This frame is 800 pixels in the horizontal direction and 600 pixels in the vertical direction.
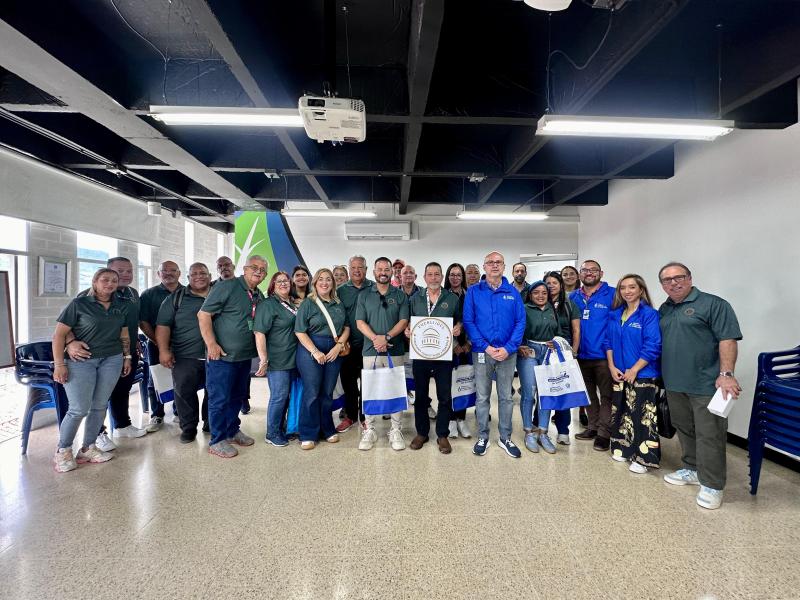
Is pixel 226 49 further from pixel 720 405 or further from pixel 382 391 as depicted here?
pixel 720 405

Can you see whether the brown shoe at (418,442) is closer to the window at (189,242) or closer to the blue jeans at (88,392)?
the blue jeans at (88,392)

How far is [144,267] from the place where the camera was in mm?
6508

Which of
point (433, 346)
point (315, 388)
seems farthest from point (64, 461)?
point (433, 346)

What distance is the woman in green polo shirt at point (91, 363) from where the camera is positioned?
2850 millimetres

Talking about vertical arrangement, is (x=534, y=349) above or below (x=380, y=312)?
below

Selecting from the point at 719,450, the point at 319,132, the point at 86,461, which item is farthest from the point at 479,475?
the point at 86,461

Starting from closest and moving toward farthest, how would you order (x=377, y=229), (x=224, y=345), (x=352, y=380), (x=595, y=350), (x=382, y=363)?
(x=224, y=345), (x=382, y=363), (x=595, y=350), (x=352, y=380), (x=377, y=229)

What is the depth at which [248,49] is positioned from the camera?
8.28 ft

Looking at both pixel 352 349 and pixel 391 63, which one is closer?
pixel 391 63

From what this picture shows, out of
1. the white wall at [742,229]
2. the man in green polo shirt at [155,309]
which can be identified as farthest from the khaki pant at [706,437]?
the man in green polo shirt at [155,309]

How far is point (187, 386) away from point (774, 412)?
5027 millimetres

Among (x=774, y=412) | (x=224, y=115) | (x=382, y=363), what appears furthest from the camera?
(x=382, y=363)

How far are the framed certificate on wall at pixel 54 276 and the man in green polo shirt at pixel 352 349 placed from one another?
4.04 metres

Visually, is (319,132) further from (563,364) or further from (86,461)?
(86,461)
